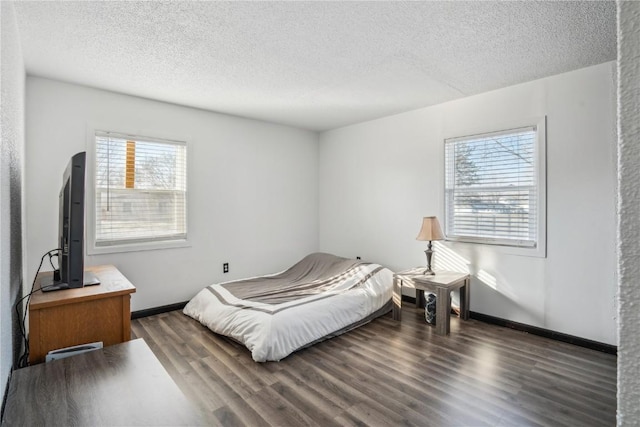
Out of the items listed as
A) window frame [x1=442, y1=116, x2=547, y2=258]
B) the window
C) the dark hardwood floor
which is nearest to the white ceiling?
window frame [x1=442, y1=116, x2=547, y2=258]

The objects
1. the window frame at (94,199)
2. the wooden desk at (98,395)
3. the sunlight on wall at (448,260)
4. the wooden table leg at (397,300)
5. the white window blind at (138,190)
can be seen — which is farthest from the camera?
the sunlight on wall at (448,260)

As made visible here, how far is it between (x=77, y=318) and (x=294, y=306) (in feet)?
5.49

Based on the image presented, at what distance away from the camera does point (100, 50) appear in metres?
2.49

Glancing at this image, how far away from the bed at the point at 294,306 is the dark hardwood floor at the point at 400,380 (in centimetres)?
12

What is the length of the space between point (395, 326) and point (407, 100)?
8.16ft

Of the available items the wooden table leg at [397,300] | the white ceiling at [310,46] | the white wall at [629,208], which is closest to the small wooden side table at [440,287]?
the wooden table leg at [397,300]

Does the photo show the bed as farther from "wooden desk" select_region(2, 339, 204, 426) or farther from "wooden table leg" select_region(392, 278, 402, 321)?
"wooden desk" select_region(2, 339, 204, 426)

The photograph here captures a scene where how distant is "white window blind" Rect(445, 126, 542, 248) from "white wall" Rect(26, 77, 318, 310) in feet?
7.56

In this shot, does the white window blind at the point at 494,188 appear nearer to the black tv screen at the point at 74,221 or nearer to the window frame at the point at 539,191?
the window frame at the point at 539,191

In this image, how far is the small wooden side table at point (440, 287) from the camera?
3.12 meters

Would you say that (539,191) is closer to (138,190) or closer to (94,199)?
(138,190)

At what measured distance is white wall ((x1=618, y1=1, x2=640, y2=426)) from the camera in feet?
1.30

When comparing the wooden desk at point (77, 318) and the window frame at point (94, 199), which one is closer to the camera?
the wooden desk at point (77, 318)

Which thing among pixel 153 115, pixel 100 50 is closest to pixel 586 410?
pixel 100 50
